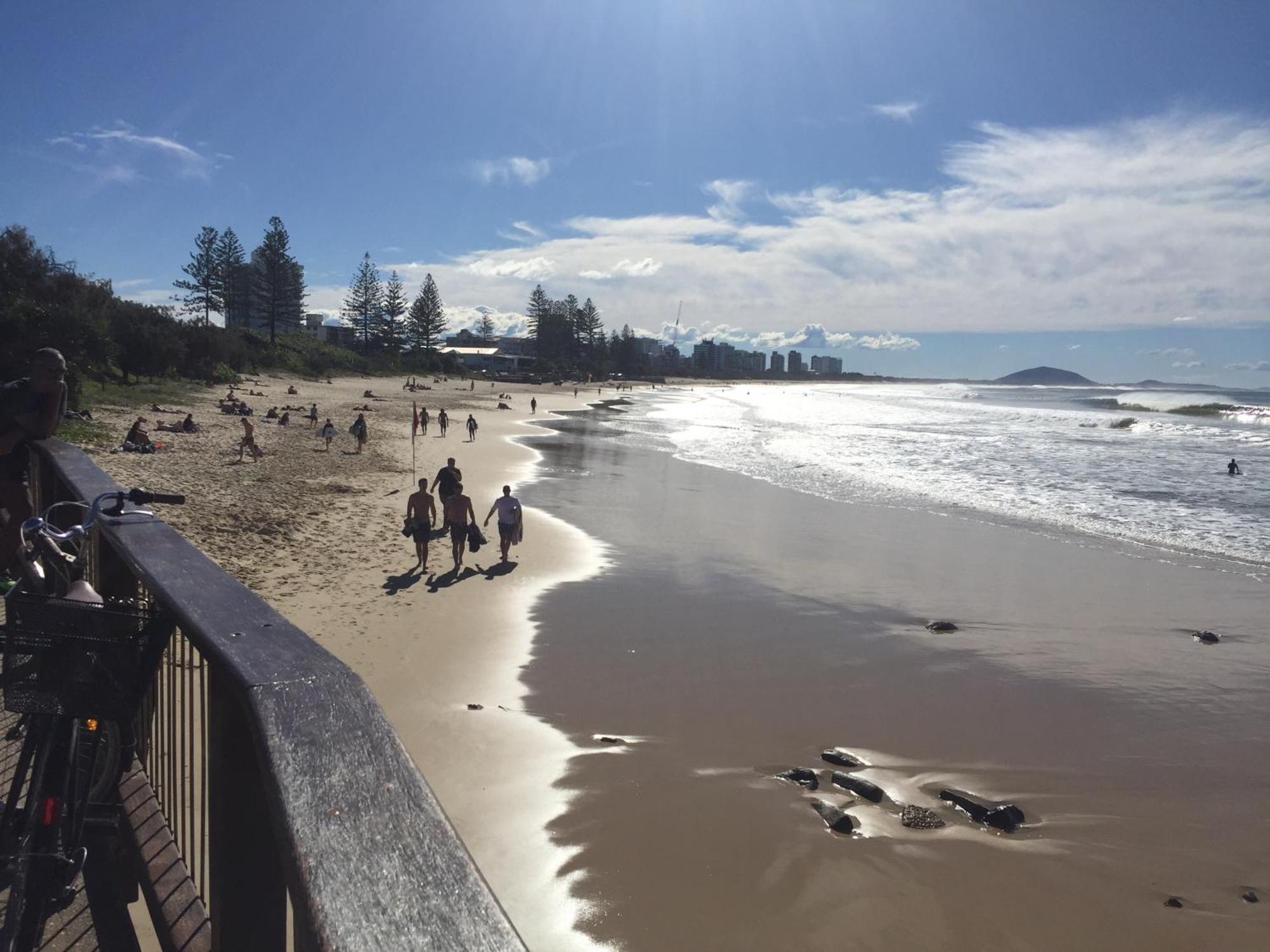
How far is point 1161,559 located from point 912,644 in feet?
23.6

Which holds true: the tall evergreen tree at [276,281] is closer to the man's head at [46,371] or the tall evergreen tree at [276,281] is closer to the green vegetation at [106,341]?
the green vegetation at [106,341]

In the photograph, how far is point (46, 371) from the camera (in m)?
3.73

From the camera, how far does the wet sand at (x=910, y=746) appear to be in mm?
4453

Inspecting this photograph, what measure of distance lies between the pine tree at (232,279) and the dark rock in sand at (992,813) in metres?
74.4

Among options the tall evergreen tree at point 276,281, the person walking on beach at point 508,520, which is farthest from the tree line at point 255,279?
the person walking on beach at point 508,520

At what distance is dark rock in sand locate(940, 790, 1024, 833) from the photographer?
5.29 m

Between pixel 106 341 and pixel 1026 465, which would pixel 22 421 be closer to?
pixel 106 341

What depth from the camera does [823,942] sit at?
4176 mm

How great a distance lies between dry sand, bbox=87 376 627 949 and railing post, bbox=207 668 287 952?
1965mm

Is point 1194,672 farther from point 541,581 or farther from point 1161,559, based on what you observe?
point 541,581

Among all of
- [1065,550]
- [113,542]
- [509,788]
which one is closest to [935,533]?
[1065,550]

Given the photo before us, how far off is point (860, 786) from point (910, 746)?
2.96 feet

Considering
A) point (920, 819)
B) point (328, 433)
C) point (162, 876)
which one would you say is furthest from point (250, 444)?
point (162, 876)

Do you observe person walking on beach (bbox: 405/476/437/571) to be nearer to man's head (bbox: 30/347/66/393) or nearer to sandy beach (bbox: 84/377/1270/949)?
sandy beach (bbox: 84/377/1270/949)
